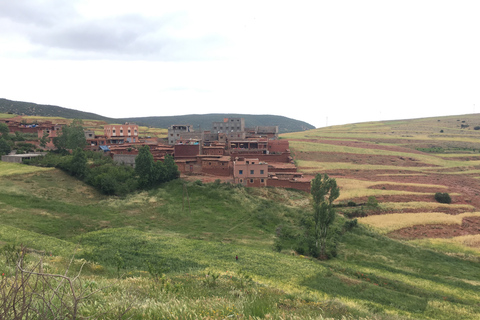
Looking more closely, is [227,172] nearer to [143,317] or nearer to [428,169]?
[143,317]

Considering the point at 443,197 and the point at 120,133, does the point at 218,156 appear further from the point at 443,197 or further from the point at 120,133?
the point at 120,133

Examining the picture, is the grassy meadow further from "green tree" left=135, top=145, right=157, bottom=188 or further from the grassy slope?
"green tree" left=135, top=145, right=157, bottom=188

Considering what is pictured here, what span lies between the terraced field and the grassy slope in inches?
244

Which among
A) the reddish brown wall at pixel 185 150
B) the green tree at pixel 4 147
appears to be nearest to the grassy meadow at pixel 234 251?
the reddish brown wall at pixel 185 150

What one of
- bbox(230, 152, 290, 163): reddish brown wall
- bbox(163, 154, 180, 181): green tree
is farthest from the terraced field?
bbox(163, 154, 180, 181): green tree

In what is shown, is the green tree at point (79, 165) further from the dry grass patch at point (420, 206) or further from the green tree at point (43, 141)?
the dry grass patch at point (420, 206)

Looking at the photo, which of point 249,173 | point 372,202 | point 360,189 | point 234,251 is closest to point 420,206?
point 372,202

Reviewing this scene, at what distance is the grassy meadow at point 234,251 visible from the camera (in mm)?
8659

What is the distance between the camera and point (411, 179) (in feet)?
183

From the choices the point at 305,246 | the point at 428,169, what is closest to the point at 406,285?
the point at 305,246

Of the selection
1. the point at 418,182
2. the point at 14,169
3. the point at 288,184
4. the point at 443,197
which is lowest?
the point at 443,197

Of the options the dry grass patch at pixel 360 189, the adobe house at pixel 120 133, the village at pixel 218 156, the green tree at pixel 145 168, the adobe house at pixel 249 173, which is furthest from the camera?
the adobe house at pixel 120 133

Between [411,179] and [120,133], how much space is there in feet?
211

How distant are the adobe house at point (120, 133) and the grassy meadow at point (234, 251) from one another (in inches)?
1065
